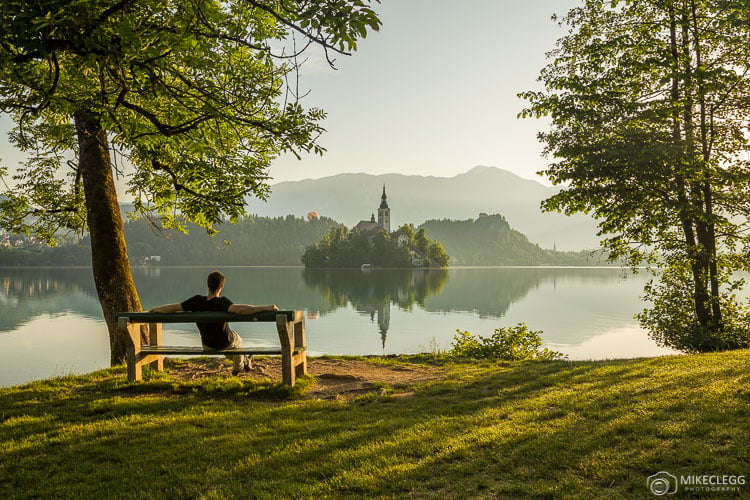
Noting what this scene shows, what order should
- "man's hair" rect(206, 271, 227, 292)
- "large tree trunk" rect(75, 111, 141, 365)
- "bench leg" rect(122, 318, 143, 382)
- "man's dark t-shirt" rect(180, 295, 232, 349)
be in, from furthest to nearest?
"large tree trunk" rect(75, 111, 141, 365), "bench leg" rect(122, 318, 143, 382), "man's hair" rect(206, 271, 227, 292), "man's dark t-shirt" rect(180, 295, 232, 349)

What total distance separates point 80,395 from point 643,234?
13.3 metres

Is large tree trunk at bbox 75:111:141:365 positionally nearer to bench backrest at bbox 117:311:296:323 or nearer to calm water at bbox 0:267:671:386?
bench backrest at bbox 117:311:296:323

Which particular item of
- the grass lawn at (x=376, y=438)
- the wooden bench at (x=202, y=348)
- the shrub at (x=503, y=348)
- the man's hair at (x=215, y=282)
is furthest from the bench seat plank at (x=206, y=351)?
the shrub at (x=503, y=348)

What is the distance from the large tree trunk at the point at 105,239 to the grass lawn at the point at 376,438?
7.07 feet

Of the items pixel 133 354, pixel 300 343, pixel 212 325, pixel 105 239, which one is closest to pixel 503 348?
pixel 300 343

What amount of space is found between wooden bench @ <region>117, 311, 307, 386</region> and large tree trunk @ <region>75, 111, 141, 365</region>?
1.87 m

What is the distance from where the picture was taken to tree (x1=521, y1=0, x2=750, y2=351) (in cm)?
1159

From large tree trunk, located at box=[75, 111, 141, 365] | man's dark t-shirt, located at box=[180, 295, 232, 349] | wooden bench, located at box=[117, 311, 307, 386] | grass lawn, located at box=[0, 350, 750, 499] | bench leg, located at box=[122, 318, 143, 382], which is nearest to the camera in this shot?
grass lawn, located at box=[0, 350, 750, 499]

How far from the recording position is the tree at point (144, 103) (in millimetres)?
4484

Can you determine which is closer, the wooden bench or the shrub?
the wooden bench

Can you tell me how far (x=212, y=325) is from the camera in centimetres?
710

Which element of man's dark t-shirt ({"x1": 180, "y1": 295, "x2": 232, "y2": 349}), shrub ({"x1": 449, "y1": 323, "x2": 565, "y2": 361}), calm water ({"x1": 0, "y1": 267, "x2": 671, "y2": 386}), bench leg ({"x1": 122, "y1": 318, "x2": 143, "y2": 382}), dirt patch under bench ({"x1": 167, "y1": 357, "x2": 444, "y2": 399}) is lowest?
calm water ({"x1": 0, "y1": 267, "x2": 671, "y2": 386})

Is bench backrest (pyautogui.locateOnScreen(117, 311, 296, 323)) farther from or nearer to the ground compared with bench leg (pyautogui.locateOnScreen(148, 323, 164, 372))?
farther from the ground

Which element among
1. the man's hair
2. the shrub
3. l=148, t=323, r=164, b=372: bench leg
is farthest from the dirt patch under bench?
the shrub
